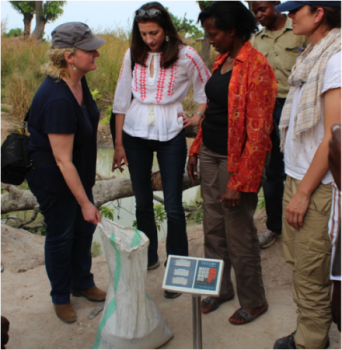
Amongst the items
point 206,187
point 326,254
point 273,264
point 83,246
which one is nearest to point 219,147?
point 206,187

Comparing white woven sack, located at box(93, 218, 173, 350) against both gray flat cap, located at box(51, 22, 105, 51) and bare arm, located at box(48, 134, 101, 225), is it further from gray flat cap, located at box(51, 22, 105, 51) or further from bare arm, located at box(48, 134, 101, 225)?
gray flat cap, located at box(51, 22, 105, 51)

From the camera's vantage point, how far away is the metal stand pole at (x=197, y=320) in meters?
1.87

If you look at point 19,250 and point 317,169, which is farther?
point 19,250

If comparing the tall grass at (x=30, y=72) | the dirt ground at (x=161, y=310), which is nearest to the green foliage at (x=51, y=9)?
the tall grass at (x=30, y=72)

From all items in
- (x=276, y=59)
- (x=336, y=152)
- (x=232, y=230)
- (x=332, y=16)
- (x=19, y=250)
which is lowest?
(x=19, y=250)

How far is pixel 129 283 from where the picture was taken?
6.59ft

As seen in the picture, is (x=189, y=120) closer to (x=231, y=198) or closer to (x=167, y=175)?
(x=167, y=175)

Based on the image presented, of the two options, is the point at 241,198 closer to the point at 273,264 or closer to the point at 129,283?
the point at 129,283

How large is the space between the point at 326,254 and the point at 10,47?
11730 millimetres

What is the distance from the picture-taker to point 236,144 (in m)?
2.07

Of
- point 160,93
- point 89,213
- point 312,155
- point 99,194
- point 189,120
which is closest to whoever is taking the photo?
point 312,155

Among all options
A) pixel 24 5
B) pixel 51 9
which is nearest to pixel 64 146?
pixel 51 9

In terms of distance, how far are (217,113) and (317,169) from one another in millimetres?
735

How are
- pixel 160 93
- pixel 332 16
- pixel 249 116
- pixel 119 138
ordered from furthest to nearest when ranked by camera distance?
pixel 119 138 < pixel 160 93 < pixel 249 116 < pixel 332 16
